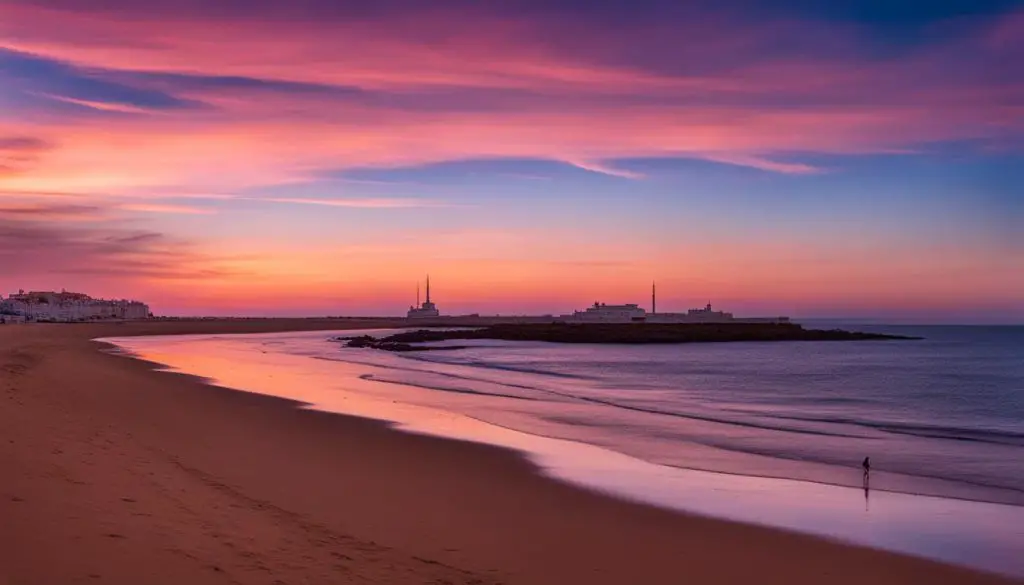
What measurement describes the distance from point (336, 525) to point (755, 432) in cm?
1517

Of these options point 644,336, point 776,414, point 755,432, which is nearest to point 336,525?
point 755,432

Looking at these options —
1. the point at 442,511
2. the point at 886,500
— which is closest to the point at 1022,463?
the point at 886,500

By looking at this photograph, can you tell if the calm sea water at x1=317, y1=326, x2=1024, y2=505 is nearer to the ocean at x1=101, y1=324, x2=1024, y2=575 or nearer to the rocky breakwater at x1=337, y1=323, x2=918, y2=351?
the ocean at x1=101, y1=324, x2=1024, y2=575

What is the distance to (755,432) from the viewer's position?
22109 mm

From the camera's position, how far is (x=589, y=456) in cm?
1656

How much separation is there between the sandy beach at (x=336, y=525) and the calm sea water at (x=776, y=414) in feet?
16.9

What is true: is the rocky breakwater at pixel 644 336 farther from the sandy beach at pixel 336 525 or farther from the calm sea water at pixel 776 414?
the sandy beach at pixel 336 525

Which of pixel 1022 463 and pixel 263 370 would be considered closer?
pixel 1022 463

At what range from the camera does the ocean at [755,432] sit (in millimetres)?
12086

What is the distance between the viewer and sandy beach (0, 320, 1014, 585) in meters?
7.65

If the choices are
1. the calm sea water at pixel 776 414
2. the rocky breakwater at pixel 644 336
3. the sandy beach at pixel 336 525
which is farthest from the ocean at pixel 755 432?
the rocky breakwater at pixel 644 336

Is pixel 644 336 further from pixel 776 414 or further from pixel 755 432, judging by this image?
pixel 755 432

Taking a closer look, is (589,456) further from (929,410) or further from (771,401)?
(929,410)

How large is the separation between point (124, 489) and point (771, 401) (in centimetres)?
2714
